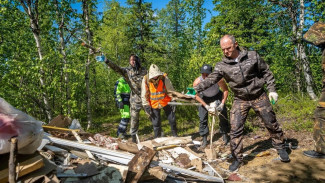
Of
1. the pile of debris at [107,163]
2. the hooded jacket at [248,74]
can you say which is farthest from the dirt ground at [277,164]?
the hooded jacket at [248,74]

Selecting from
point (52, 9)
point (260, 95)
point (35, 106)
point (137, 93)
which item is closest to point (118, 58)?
point (52, 9)

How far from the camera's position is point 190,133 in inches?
265

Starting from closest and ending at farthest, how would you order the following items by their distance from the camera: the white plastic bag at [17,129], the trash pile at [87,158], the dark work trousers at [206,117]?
the white plastic bag at [17,129], the trash pile at [87,158], the dark work trousers at [206,117]

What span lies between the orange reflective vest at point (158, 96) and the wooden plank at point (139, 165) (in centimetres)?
216

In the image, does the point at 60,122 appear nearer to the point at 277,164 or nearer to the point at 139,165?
the point at 139,165

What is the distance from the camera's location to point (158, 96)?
5.22 metres

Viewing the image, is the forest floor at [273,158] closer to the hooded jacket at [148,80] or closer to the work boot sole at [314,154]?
the work boot sole at [314,154]

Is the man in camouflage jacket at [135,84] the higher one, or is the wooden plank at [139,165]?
the man in camouflage jacket at [135,84]

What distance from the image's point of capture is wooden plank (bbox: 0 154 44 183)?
5.78ft

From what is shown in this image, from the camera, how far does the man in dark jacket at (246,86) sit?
349cm

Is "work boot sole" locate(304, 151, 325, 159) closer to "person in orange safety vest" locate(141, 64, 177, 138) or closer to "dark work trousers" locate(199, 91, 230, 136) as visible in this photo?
"dark work trousers" locate(199, 91, 230, 136)

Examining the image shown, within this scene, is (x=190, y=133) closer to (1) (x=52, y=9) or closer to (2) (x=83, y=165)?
(2) (x=83, y=165)

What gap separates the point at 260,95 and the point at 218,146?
77.2 inches

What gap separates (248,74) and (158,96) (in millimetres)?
2384
